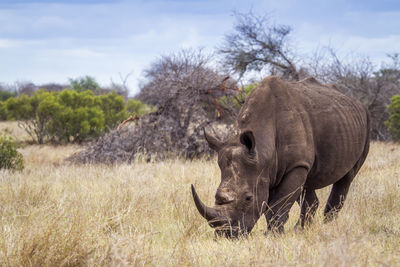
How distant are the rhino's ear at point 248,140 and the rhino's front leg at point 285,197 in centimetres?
63

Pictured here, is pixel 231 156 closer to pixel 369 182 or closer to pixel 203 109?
pixel 369 182

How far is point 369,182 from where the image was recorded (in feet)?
23.4

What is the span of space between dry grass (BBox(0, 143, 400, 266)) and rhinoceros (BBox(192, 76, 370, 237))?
25 centimetres

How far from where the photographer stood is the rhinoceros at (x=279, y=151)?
406 cm

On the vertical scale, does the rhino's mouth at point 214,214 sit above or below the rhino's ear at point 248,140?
below

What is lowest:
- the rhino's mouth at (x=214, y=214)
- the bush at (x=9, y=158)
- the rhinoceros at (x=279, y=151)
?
the bush at (x=9, y=158)

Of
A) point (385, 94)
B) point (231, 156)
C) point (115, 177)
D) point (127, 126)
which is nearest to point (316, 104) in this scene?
point (231, 156)

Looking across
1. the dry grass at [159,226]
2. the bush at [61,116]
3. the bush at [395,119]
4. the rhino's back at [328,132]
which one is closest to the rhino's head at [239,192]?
the dry grass at [159,226]

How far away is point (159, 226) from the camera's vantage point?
5207mm

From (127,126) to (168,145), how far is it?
1575mm

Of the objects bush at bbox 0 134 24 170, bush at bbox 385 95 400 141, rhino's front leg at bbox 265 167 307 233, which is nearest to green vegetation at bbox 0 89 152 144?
bush at bbox 0 134 24 170

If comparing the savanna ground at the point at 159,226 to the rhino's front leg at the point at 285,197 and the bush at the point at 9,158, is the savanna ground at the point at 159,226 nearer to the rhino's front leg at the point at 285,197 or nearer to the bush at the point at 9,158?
the rhino's front leg at the point at 285,197

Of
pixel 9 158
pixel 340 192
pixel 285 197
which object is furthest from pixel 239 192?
pixel 9 158

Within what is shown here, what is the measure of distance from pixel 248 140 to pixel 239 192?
47 cm
